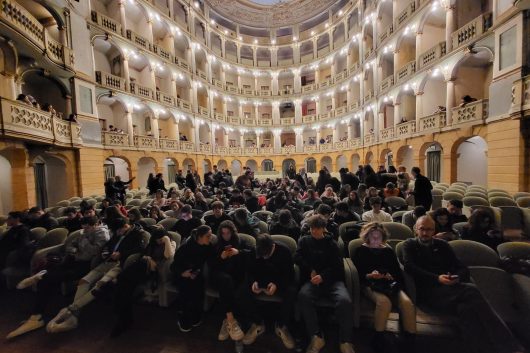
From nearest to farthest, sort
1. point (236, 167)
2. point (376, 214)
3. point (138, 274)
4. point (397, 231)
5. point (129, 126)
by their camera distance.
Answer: point (138, 274) → point (397, 231) → point (376, 214) → point (129, 126) → point (236, 167)

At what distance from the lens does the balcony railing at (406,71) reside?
12986 millimetres

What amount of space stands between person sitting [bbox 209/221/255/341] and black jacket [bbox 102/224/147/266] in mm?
1327

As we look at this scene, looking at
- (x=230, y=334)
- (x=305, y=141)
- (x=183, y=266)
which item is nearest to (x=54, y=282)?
(x=183, y=266)

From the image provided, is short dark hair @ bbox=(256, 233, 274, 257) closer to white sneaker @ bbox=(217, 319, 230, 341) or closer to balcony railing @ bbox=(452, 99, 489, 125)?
white sneaker @ bbox=(217, 319, 230, 341)

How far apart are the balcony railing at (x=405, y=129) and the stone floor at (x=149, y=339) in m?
13.1

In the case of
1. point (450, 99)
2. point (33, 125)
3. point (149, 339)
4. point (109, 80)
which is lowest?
point (149, 339)

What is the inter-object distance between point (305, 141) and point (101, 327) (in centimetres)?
2596

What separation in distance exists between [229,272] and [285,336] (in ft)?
3.49

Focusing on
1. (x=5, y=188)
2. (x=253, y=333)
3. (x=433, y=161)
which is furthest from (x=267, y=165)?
(x=253, y=333)

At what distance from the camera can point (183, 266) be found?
316 cm

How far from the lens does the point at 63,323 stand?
2900 mm

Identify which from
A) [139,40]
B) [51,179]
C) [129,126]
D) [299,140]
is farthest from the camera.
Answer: [299,140]

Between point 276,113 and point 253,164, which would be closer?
point 276,113

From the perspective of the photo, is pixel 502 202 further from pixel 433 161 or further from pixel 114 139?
pixel 114 139
